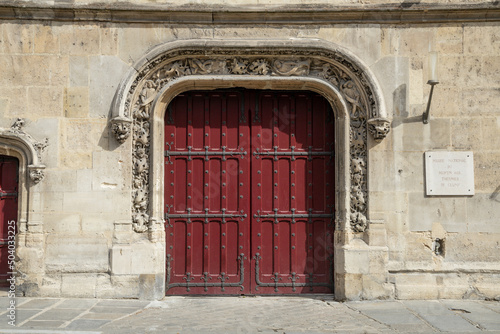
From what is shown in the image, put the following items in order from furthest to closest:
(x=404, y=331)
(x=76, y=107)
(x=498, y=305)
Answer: (x=76, y=107) → (x=498, y=305) → (x=404, y=331)

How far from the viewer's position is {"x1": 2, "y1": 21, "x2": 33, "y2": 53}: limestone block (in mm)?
6355

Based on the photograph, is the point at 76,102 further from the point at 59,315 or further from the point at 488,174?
the point at 488,174

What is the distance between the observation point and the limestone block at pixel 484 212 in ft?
20.8

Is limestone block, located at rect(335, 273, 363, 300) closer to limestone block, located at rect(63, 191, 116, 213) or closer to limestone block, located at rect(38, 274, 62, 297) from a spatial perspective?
limestone block, located at rect(63, 191, 116, 213)

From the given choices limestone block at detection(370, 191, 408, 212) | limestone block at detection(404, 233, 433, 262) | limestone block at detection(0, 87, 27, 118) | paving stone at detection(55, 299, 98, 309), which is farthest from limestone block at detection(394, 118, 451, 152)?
limestone block at detection(0, 87, 27, 118)

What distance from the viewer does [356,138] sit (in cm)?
648

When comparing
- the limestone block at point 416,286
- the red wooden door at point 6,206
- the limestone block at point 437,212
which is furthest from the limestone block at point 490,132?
the red wooden door at point 6,206

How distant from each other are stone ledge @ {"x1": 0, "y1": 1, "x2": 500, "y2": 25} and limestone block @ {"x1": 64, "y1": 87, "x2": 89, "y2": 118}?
863 millimetres

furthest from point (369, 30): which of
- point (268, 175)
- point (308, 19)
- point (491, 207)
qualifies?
point (491, 207)

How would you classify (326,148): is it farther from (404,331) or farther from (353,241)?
(404,331)

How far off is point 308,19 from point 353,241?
8.95 ft

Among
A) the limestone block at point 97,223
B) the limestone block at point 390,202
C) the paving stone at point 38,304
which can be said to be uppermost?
A: the limestone block at point 390,202

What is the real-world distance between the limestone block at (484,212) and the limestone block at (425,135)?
751 mm

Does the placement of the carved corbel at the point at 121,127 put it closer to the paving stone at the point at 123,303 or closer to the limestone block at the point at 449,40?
the paving stone at the point at 123,303
